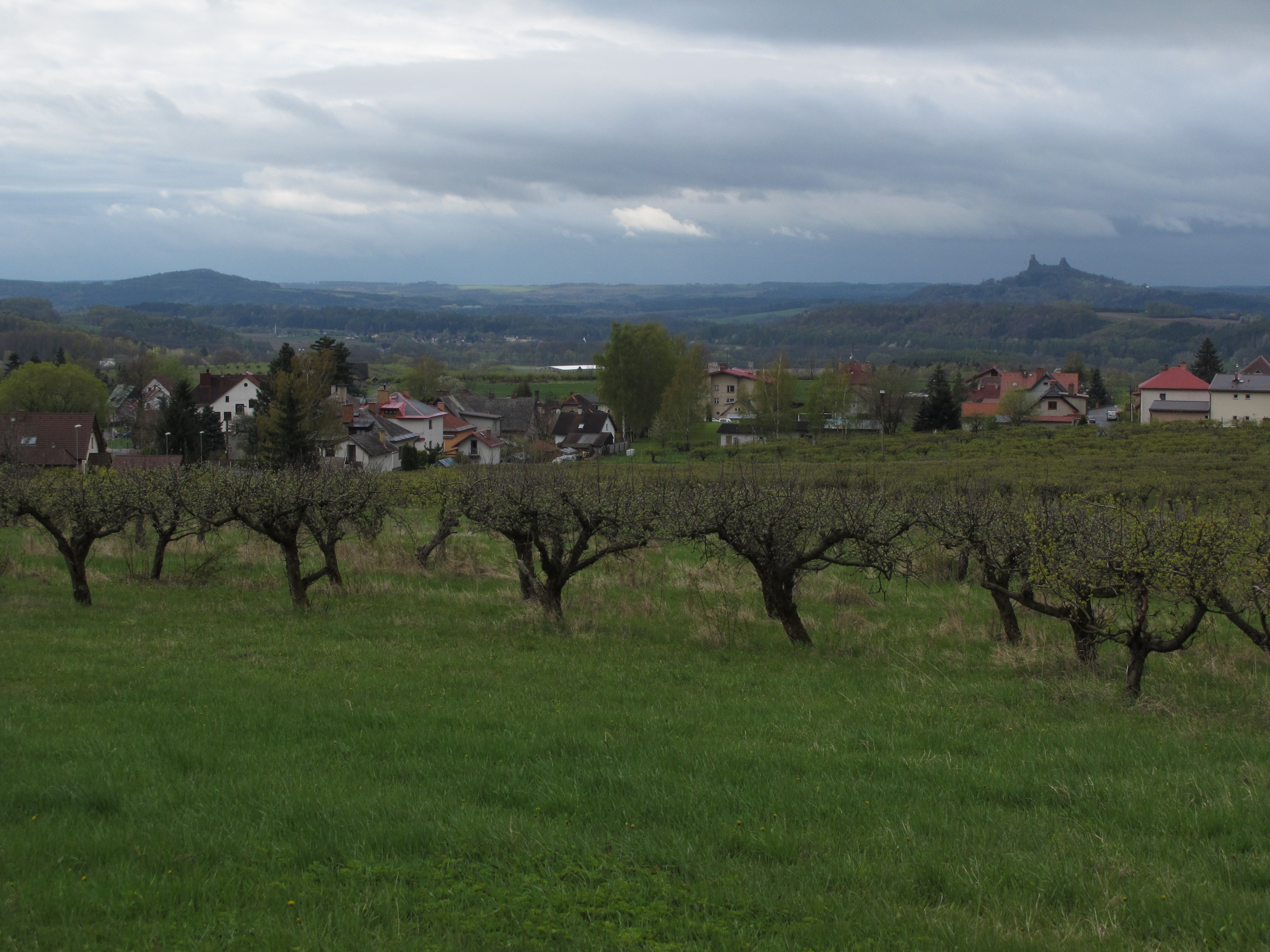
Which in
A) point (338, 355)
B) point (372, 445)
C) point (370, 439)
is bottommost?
point (372, 445)

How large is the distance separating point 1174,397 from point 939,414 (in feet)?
91.1

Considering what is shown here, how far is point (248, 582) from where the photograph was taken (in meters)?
22.2

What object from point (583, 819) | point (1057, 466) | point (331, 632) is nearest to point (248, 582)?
point (331, 632)

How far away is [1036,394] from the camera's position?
10875 centimetres

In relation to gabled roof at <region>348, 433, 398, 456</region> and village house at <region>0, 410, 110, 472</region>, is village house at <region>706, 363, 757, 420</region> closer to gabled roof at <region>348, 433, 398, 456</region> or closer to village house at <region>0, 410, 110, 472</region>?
gabled roof at <region>348, 433, 398, 456</region>

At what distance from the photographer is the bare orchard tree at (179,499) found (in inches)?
756

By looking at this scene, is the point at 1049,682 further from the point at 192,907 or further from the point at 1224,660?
the point at 192,907

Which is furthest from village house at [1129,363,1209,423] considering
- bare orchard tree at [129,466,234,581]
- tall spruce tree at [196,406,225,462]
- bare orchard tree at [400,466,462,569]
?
bare orchard tree at [129,466,234,581]

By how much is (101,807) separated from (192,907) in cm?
217

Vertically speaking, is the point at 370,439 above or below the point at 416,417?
below

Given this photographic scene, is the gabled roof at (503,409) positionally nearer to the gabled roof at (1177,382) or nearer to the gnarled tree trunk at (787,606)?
the gabled roof at (1177,382)

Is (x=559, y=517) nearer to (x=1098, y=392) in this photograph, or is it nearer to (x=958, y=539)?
(x=958, y=539)

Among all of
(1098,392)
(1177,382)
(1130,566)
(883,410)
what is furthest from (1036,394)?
(1130,566)

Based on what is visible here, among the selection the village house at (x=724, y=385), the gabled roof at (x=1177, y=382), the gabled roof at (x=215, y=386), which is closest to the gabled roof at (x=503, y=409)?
the gabled roof at (x=215, y=386)
